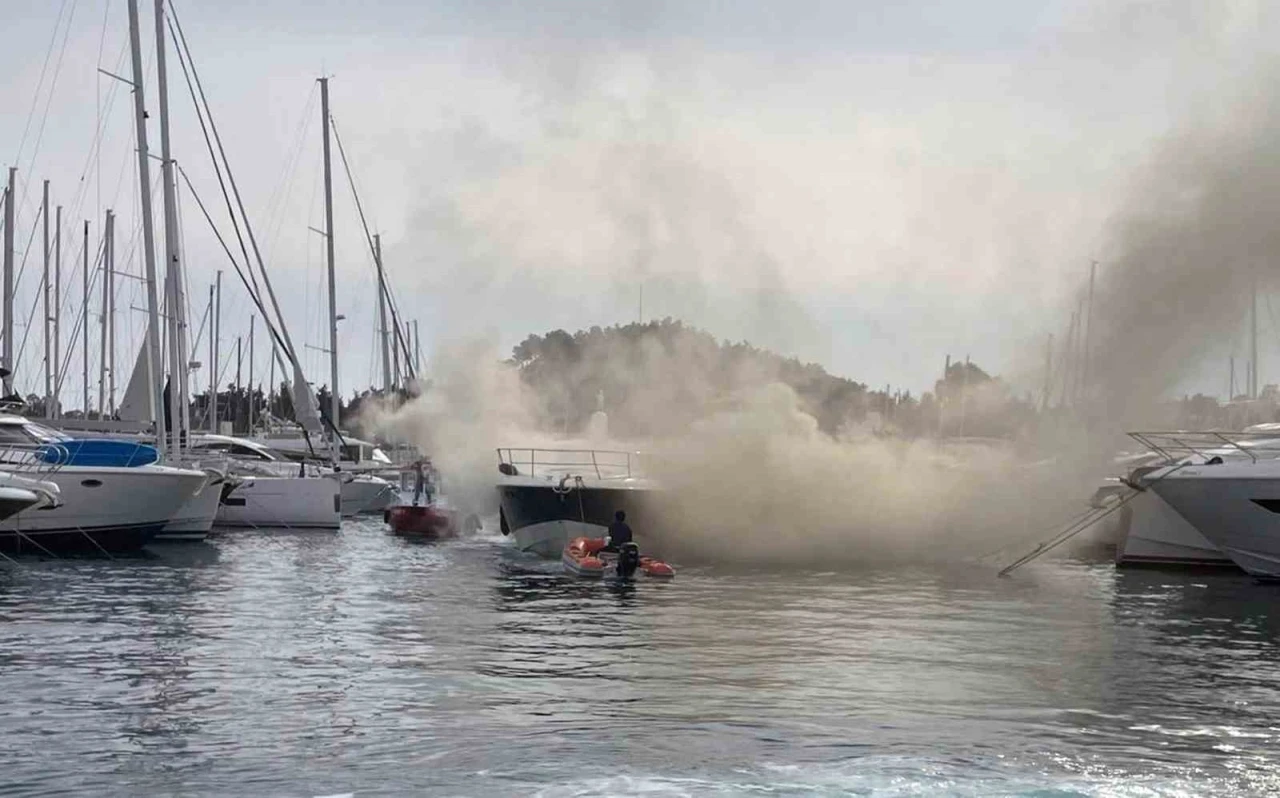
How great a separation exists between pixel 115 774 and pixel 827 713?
7872 mm

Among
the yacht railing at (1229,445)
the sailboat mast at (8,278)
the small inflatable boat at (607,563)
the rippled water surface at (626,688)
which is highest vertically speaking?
the sailboat mast at (8,278)

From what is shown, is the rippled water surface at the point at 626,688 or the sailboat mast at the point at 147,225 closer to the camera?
the rippled water surface at the point at 626,688

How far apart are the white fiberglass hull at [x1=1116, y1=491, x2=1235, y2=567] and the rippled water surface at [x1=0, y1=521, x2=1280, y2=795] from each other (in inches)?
212

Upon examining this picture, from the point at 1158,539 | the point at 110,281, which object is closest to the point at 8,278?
the point at 110,281

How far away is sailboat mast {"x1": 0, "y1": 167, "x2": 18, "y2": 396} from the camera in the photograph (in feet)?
166

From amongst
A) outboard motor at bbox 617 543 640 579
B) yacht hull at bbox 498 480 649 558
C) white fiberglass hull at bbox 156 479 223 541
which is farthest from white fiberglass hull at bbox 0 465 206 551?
outboard motor at bbox 617 543 640 579

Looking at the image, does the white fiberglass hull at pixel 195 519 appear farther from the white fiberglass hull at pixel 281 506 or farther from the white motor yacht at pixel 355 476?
the white motor yacht at pixel 355 476

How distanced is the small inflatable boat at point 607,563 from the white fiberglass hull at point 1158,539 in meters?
12.9

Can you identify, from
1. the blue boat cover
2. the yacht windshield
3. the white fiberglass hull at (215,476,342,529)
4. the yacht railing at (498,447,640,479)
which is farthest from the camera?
the white fiberglass hull at (215,476,342,529)

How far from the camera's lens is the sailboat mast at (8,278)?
50500 millimetres

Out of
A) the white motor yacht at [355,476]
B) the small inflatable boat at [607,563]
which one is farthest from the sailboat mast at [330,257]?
the small inflatable boat at [607,563]

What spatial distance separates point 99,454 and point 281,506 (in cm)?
1329

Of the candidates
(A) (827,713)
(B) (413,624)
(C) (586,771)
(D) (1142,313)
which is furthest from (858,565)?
(C) (586,771)

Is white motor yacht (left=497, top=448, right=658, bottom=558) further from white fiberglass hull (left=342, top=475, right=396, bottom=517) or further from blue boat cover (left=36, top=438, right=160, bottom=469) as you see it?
white fiberglass hull (left=342, top=475, right=396, bottom=517)
